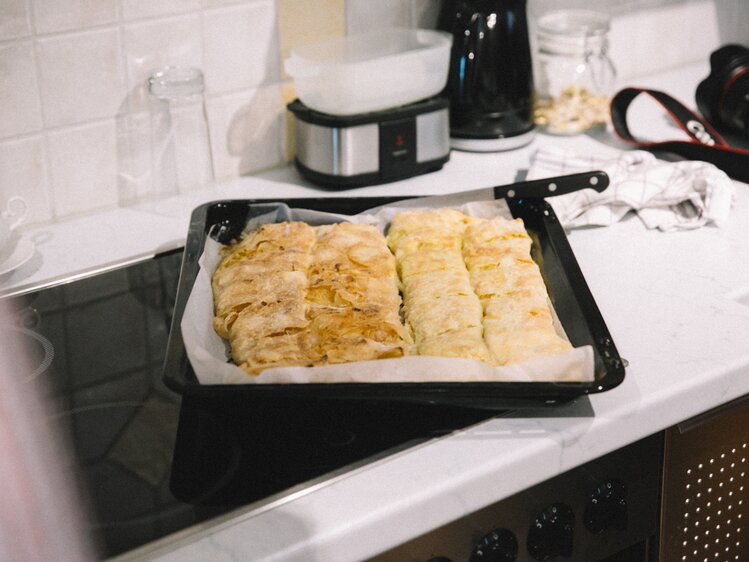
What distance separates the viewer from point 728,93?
5.25ft

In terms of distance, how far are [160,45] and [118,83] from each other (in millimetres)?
85

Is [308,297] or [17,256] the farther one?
[17,256]

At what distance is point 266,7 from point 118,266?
1.60 ft

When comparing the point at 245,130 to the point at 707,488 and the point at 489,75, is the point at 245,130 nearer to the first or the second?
the point at 489,75

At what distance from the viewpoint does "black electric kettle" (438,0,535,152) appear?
4.80ft

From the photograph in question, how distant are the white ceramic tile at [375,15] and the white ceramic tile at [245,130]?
0.17 m

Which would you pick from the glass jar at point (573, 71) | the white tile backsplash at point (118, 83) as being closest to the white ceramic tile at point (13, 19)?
the white tile backsplash at point (118, 83)

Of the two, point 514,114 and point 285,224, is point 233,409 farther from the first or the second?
point 514,114

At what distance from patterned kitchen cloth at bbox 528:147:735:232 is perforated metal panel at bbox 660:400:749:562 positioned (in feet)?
1.17

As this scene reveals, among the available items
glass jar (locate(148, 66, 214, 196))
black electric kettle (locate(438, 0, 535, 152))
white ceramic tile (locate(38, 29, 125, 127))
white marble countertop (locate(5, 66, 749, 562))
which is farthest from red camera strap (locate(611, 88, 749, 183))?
white ceramic tile (locate(38, 29, 125, 127))

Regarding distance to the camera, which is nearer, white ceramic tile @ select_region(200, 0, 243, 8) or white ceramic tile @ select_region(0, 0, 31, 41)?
white ceramic tile @ select_region(0, 0, 31, 41)

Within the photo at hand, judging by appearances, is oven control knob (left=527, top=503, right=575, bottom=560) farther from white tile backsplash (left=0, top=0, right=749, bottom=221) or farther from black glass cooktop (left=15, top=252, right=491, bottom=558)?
white tile backsplash (left=0, top=0, right=749, bottom=221)

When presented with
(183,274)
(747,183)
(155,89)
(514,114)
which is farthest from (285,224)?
(747,183)

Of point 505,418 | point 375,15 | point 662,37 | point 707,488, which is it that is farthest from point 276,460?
point 662,37
